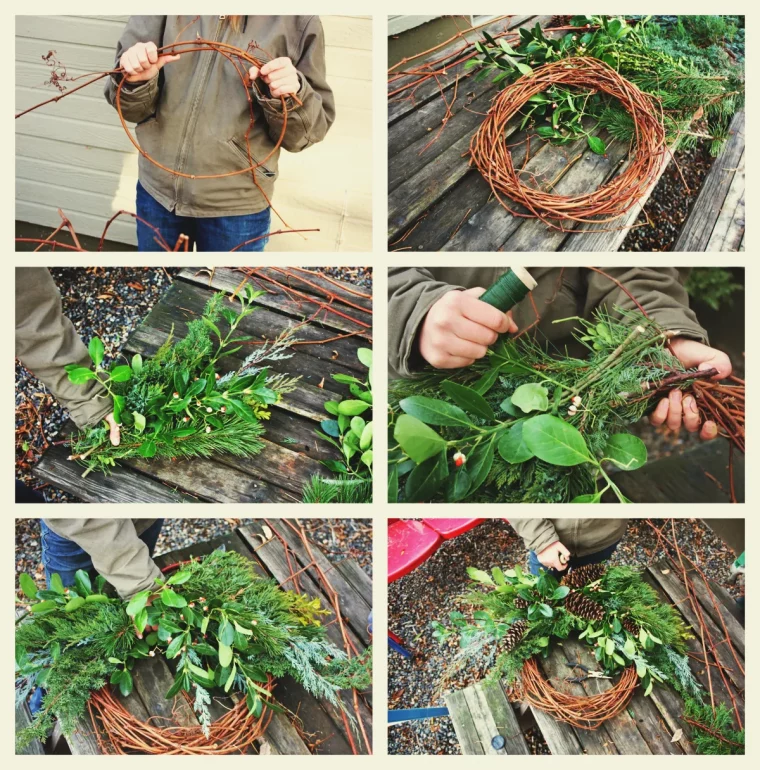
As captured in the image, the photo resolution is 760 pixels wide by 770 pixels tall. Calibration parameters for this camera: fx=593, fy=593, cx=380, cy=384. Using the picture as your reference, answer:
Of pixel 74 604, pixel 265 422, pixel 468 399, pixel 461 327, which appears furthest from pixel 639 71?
pixel 74 604

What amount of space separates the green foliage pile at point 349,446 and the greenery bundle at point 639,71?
0.66 metres

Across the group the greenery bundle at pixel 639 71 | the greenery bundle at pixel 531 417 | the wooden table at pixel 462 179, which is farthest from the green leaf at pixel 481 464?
the greenery bundle at pixel 639 71

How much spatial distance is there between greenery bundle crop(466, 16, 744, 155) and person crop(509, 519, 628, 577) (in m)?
0.83

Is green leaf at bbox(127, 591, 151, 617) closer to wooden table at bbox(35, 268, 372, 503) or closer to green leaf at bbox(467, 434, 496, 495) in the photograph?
wooden table at bbox(35, 268, 372, 503)

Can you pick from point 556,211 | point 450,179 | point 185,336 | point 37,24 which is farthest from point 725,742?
point 37,24

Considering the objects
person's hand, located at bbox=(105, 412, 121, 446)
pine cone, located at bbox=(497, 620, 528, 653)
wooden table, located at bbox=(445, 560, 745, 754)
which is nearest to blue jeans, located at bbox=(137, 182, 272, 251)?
person's hand, located at bbox=(105, 412, 121, 446)

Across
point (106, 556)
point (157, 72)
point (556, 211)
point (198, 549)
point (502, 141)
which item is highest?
point (157, 72)

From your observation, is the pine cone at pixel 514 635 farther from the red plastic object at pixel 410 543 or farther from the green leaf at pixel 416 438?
the green leaf at pixel 416 438

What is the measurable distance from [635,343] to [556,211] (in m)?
0.32

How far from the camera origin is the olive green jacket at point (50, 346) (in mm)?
1263

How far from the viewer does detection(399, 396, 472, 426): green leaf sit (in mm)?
1232

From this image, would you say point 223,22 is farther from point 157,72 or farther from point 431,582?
point 431,582

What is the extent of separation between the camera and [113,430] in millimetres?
1285

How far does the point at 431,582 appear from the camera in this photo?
5.30 feet
